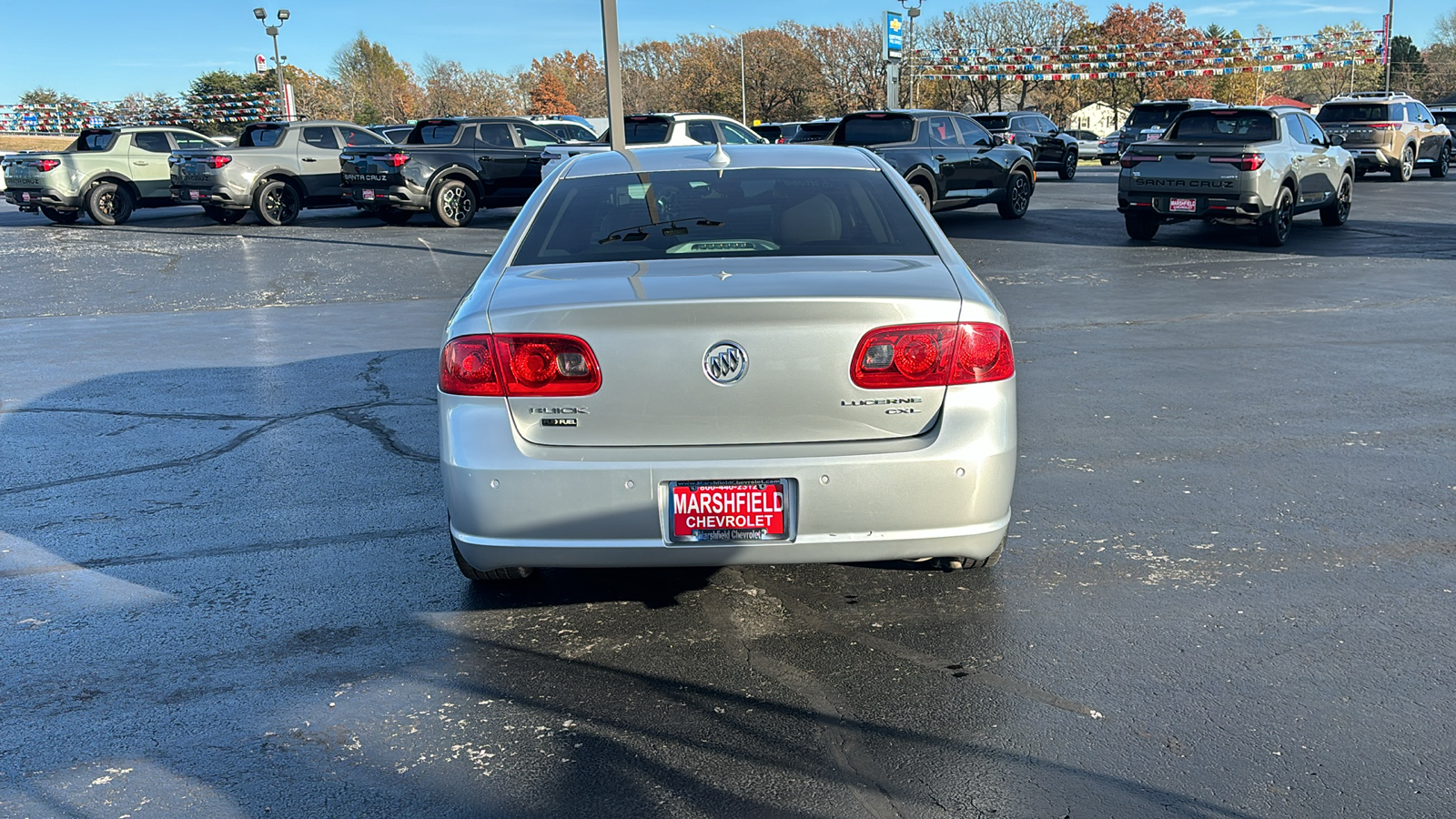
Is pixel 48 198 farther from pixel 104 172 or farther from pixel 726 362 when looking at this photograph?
pixel 726 362

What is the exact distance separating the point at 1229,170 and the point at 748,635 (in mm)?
12266

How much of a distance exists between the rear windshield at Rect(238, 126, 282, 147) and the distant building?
68266 millimetres

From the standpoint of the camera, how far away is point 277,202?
70.4 feet

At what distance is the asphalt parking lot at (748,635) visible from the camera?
3.03 meters

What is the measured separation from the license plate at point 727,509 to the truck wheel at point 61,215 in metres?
22.9

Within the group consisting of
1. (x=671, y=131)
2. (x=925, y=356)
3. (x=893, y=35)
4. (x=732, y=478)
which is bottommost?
(x=732, y=478)

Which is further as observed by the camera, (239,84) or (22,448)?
(239,84)

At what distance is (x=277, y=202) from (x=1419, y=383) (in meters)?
18.8

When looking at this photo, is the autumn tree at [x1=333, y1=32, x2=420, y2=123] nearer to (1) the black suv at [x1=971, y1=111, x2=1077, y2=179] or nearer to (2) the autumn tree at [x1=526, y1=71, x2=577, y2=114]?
(2) the autumn tree at [x1=526, y1=71, x2=577, y2=114]

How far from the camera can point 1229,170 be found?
46.6 ft

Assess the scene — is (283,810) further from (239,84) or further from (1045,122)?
(239,84)

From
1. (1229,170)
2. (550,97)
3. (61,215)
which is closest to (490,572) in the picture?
(1229,170)

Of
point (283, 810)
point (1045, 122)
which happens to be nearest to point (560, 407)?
point (283, 810)

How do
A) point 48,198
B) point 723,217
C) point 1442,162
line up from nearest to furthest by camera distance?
point 723,217 < point 48,198 < point 1442,162
